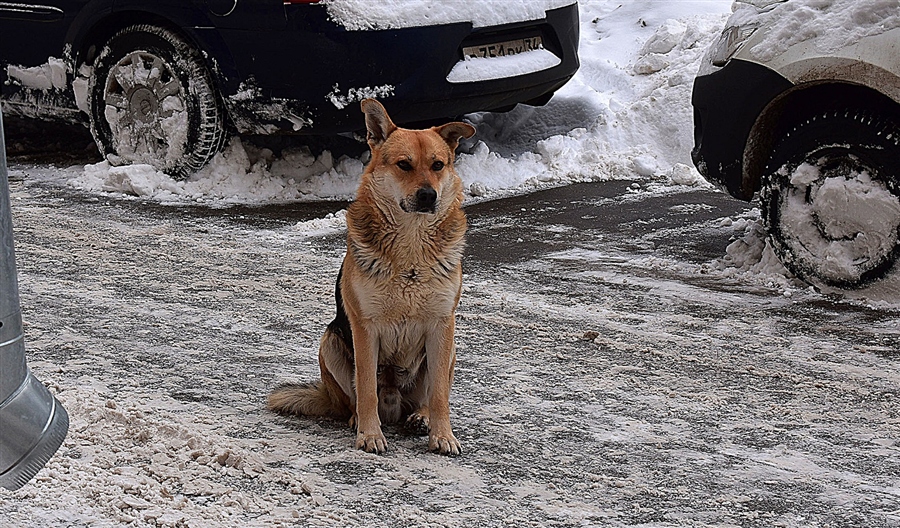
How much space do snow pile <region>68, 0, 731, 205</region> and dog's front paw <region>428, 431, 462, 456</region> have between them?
3.89 metres

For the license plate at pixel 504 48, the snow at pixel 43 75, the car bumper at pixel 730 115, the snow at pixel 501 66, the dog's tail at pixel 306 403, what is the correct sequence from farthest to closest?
the snow at pixel 43 75
the license plate at pixel 504 48
the snow at pixel 501 66
the car bumper at pixel 730 115
the dog's tail at pixel 306 403

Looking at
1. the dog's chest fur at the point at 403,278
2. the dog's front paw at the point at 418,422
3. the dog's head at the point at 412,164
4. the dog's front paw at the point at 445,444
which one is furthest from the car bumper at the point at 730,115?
the dog's front paw at the point at 445,444

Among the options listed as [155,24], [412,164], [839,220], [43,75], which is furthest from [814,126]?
[43,75]

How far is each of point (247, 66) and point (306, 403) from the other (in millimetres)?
3817

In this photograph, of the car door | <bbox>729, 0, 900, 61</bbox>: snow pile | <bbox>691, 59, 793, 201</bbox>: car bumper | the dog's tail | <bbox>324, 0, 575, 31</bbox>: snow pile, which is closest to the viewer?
the dog's tail

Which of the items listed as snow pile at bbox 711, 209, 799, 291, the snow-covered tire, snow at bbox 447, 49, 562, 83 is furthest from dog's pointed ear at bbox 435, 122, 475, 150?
the snow-covered tire

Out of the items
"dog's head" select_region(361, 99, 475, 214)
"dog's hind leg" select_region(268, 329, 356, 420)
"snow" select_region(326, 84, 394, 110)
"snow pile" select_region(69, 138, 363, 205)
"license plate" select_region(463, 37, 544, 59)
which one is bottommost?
"dog's hind leg" select_region(268, 329, 356, 420)

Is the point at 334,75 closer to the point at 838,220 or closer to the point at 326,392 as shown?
the point at 838,220

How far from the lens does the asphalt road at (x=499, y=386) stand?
315cm

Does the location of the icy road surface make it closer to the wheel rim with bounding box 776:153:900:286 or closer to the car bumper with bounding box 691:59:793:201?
the wheel rim with bounding box 776:153:900:286

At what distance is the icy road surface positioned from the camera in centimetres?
315

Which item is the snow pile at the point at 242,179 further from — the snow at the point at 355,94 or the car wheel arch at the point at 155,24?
the snow at the point at 355,94

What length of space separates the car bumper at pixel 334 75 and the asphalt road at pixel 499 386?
0.88 m

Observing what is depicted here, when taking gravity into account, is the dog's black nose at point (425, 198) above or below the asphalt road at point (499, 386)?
above
